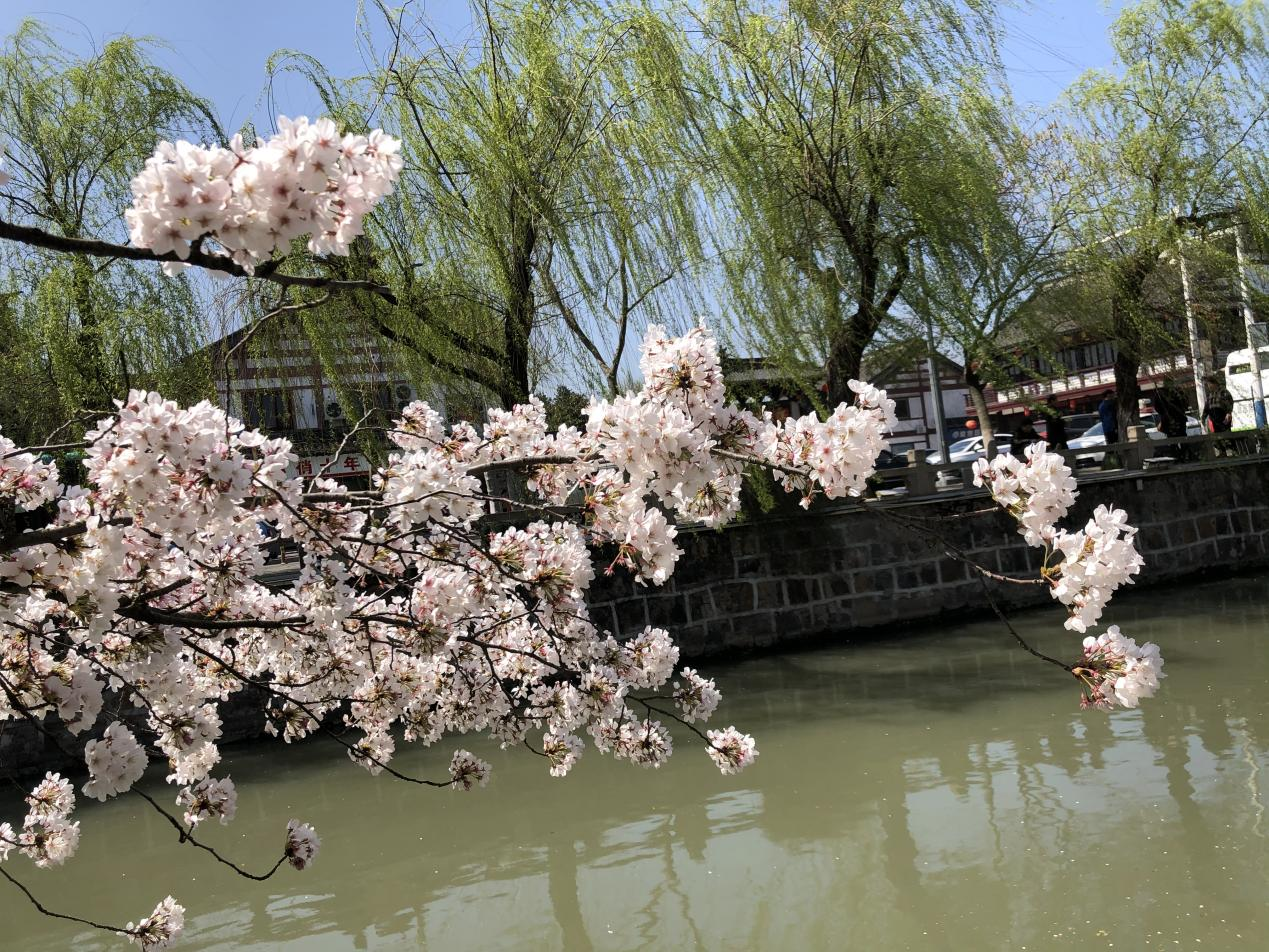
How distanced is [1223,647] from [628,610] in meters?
5.34

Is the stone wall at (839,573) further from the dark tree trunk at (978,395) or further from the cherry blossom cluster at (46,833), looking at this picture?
the cherry blossom cluster at (46,833)

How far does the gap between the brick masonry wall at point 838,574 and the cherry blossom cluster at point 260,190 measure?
10.8 metres

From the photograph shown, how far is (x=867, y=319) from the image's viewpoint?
12.2 meters

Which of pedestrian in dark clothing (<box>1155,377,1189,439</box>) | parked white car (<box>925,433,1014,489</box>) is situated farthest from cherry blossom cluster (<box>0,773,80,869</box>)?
pedestrian in dark clothing (<box>1155,377,1189,439</box>)

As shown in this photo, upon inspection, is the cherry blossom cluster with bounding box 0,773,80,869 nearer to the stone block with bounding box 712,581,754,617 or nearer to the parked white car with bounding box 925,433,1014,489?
the stone block with bounding box 712,581,754,617

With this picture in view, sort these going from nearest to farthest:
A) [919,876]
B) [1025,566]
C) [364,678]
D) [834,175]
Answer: [364,678], [919,876], [834,175], [1025,566]

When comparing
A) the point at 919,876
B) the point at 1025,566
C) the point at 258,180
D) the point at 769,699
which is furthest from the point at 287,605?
the point at 1025,566

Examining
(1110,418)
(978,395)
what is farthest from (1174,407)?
(978,395)

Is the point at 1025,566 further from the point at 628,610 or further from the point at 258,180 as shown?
the point at 258,180

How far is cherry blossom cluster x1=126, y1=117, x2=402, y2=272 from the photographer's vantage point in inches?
64.6

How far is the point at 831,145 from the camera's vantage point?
1172cm

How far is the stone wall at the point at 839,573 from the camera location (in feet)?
43.2

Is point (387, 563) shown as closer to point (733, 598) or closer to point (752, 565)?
point (733, 598)

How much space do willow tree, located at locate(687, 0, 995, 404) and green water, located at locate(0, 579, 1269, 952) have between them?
3.56 m
